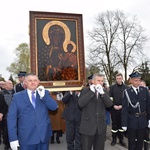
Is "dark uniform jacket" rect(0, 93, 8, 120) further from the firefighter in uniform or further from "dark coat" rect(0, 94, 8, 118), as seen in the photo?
the firefighter in uniform

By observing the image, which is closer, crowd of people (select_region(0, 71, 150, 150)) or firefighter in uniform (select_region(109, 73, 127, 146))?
crowd of people (select_region(0, 71, 150, 150))

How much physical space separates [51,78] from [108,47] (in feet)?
95.0

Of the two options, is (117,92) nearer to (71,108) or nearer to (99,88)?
(71,108)

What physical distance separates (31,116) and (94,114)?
1.20 m

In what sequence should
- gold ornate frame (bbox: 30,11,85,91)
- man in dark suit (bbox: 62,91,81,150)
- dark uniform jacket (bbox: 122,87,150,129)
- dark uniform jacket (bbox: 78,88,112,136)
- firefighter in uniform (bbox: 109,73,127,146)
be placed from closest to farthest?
dark uniform jacket (bbox: 78,88,112,136) → dark uniform jacket (bbox: 122,87,150,129) → gold ornate frame (bbox: 30,11,85,91) → man in dark suit (bbox: 62,91,81,150) → firefighter in uniform (bbox: 109,73,127,146)

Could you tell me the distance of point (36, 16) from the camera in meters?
5.51

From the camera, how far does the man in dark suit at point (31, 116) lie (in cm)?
391

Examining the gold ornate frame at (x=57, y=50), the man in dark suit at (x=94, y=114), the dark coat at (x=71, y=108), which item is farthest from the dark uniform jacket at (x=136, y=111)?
the dark coat at (x=71, y=108)

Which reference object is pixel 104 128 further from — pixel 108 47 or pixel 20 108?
pixel 108 47

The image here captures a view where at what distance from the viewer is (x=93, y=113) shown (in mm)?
4559

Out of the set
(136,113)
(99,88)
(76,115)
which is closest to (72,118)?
(76,115)

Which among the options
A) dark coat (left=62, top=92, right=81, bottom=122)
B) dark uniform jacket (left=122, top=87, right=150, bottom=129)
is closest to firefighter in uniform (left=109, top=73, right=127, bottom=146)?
dark coat (left=62, top=92, right=81, bottom=122)

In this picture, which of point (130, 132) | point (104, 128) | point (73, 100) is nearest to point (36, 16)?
point (73, 100)

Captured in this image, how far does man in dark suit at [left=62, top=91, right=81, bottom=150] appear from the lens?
602cm
